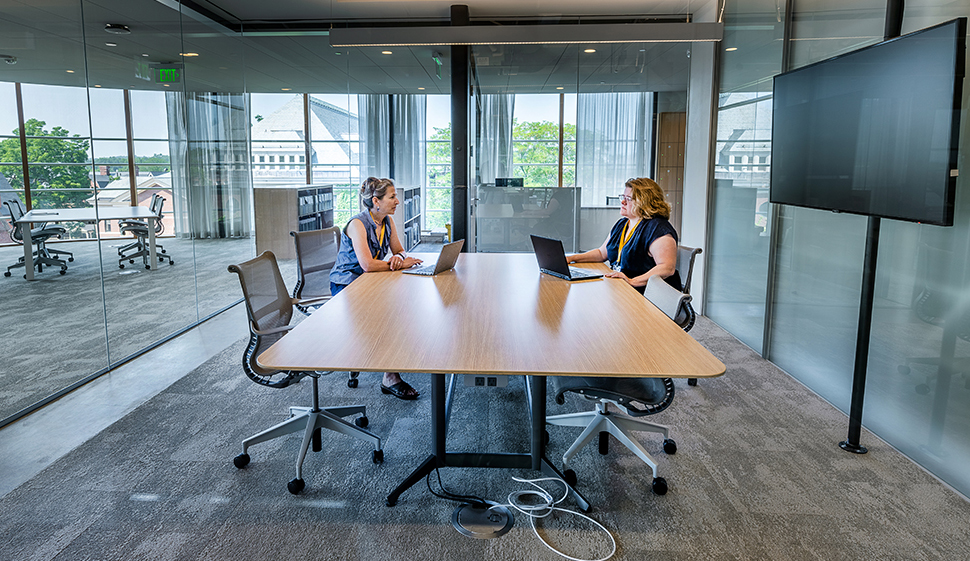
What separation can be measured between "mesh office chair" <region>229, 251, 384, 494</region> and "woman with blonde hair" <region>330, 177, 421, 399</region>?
612 mm

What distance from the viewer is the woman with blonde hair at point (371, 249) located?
12.8 feet

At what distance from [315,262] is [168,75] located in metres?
2.28

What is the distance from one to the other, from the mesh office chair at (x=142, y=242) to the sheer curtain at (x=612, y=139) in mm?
3989

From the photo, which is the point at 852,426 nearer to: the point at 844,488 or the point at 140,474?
the point at 844,488

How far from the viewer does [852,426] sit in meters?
3.12

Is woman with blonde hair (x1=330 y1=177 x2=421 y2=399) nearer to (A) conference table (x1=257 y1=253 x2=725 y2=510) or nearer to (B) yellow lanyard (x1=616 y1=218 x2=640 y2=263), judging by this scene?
(A) conference table (x1=257 y1=253 x2=725 y2=510)

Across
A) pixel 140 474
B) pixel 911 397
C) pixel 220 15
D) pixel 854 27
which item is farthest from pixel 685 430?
pixel 220 15

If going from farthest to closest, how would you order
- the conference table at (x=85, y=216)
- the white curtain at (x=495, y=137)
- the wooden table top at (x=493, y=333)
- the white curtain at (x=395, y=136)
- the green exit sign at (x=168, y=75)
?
the white curtain at (x=395, y=136)
the white curtain at (x=495, y=137)
the green exit sign at (x=168, y=75)
the conference table at (x=85, y=216)
the wooden table top at (x=493, y=333)

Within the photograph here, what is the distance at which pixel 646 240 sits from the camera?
3.93 meters

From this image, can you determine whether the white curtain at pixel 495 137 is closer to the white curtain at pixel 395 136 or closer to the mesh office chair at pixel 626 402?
the white curtain at pixel 395 136

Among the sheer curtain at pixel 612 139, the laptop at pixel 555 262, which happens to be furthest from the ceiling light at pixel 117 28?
the sheer curtain at pixel 612 139

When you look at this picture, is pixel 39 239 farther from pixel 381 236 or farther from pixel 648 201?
pixel 648 201

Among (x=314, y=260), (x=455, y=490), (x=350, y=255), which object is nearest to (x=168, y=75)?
(x=314, y=260)

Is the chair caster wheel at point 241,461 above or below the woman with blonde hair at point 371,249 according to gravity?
below
